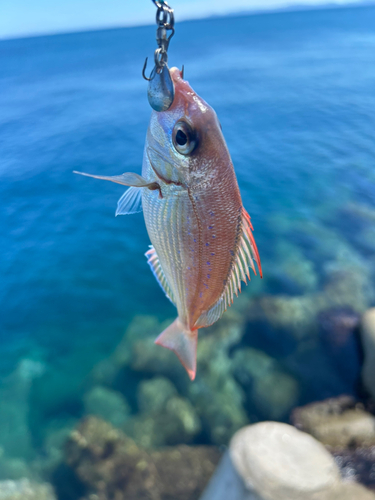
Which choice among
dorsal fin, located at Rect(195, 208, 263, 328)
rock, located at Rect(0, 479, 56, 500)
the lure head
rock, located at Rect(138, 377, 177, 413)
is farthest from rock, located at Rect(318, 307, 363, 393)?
the lure head

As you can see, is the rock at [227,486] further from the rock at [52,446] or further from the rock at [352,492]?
the rock at [52,446]

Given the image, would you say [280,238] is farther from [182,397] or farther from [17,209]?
[17,209]

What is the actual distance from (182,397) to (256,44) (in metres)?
43.4

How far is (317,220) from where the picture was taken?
28.3 feet

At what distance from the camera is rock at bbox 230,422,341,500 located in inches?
114

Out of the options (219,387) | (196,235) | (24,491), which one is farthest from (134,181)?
(24,491)

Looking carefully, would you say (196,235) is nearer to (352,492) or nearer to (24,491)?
(352,492)

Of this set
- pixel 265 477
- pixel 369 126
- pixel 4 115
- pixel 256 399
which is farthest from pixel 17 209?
pixel 369 126

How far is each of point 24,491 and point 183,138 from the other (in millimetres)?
4911

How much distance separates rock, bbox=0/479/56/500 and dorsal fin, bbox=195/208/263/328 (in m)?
3.61

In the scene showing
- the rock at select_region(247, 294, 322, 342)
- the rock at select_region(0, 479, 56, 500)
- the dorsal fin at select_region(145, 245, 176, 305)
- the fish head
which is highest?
the fish head

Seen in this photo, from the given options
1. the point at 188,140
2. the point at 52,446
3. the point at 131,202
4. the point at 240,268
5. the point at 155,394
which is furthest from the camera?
the point at 155,394

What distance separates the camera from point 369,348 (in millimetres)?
5070

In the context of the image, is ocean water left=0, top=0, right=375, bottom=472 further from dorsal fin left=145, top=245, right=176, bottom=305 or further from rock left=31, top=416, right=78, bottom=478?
dorsal fin left=145, top=245, right=176, bottom=305
